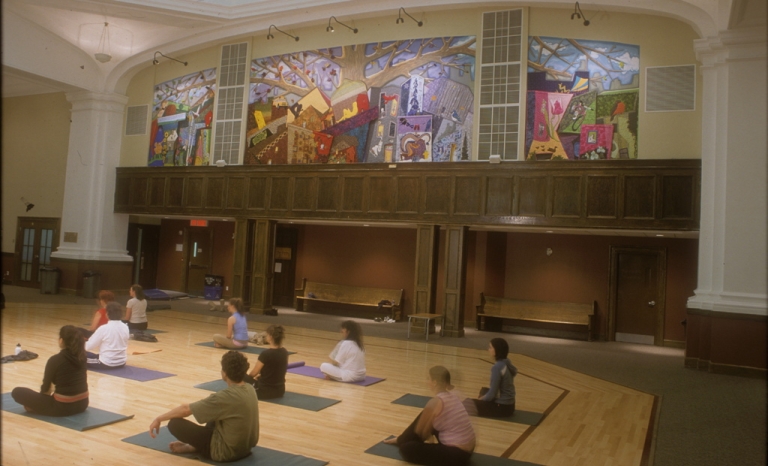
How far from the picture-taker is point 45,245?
1986 centimetres

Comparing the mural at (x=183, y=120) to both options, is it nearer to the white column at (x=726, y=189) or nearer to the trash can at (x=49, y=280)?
the trash can at (x=49, y=280)

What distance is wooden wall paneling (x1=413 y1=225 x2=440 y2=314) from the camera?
14.0 metres

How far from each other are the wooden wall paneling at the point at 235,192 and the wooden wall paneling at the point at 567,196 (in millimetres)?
8444

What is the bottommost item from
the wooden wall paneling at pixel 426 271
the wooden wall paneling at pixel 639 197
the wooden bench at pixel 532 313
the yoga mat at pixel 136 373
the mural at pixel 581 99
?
the yoga mat at pixel 136 373

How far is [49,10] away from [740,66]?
16.1 meters

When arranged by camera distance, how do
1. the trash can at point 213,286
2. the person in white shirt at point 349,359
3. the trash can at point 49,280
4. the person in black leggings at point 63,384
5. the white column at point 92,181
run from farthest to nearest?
1. the trash can at point 213,286
2. the white column at point 92,181
3. the trash can at point 49,280
4. the person in white shirt at point 349,359
5. the person in black leggings at point 63,384

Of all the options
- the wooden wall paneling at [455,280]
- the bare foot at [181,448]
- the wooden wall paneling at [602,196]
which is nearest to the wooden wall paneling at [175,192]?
the wooden wall paneling at [455,280]

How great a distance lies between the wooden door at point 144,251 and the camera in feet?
66.5

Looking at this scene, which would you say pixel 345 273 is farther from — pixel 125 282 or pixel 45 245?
pixel 45 245

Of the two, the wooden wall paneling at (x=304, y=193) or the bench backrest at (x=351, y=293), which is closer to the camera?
the wooden wall paneling at (x=304, y=193)

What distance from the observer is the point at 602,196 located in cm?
1252

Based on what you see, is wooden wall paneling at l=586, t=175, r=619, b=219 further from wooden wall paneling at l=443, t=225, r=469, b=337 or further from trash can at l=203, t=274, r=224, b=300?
trash can at l=203, t=274, r=224, b=300

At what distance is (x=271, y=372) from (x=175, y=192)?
1195 cm

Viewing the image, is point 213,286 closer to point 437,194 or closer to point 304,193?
point 304,193
